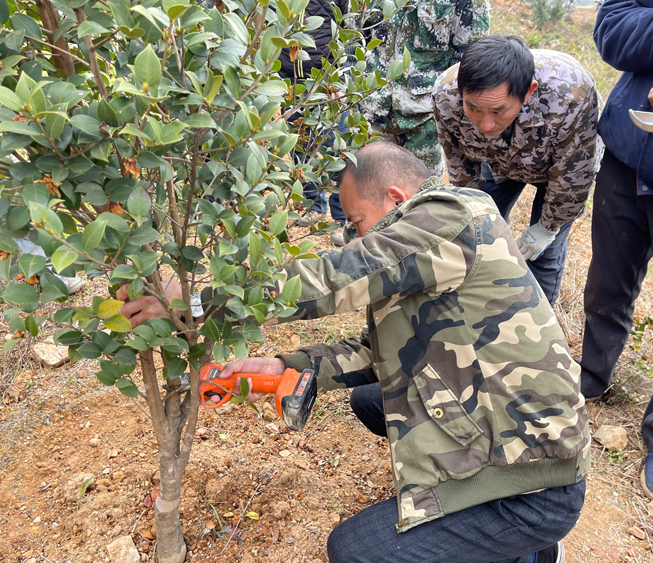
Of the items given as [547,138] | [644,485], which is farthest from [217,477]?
[547,138]

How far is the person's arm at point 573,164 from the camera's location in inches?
93.7

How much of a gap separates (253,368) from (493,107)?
1511 mm

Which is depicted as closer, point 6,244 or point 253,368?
point 6,244

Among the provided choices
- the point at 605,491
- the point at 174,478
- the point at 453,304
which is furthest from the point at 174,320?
the point at 605,491

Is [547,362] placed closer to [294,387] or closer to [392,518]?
[392,518]

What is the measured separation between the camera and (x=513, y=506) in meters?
1.47

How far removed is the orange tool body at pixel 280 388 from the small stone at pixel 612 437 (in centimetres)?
168

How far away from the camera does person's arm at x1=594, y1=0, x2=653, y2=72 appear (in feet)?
6.40

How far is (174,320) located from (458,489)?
3.00ft

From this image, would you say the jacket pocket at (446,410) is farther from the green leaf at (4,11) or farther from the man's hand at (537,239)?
the man's hand at (537,239)

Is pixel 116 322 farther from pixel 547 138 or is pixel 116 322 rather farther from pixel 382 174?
pixel 547 138

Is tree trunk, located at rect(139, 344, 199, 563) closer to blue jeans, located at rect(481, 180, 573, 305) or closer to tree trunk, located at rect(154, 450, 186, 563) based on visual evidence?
tree trunk, located at rect(154, 450, 186, 563)

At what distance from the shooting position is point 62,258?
0.78 metres

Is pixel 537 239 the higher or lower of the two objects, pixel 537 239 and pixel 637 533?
the higher
